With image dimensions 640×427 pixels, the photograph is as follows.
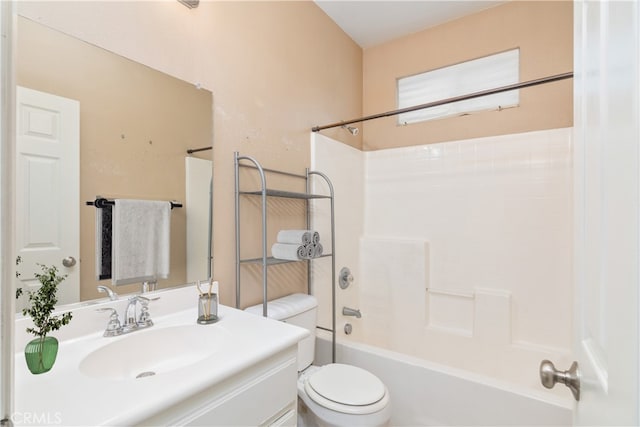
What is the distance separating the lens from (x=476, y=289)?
211cm

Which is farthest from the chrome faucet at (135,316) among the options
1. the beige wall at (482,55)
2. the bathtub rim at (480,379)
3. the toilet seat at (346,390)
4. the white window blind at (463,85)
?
the white window blind at (463,85)

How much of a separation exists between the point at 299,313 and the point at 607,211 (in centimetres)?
139

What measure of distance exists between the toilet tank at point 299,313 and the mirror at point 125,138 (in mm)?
394

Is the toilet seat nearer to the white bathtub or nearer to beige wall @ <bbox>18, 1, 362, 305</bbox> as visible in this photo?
the white bathtub

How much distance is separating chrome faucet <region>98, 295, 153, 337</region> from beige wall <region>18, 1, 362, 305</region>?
366 mm

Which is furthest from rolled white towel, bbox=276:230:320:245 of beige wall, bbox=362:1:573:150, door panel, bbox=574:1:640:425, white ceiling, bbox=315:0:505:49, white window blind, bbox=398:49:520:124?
white ceiling, bbox=315:0:505:49

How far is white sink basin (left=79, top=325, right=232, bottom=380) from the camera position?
2.99ft

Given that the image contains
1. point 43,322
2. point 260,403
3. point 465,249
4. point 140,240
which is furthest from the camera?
point 465,249

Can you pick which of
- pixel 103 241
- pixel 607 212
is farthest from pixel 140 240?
pixel 607 212

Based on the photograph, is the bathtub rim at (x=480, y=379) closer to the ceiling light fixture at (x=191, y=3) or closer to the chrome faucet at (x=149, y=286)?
the chrome faucet at (x=149, y=286)

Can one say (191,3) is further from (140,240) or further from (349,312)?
(349,312)

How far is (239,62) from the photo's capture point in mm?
1539

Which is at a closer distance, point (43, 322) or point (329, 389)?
point (43, 322)

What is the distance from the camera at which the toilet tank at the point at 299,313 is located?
152 cm
